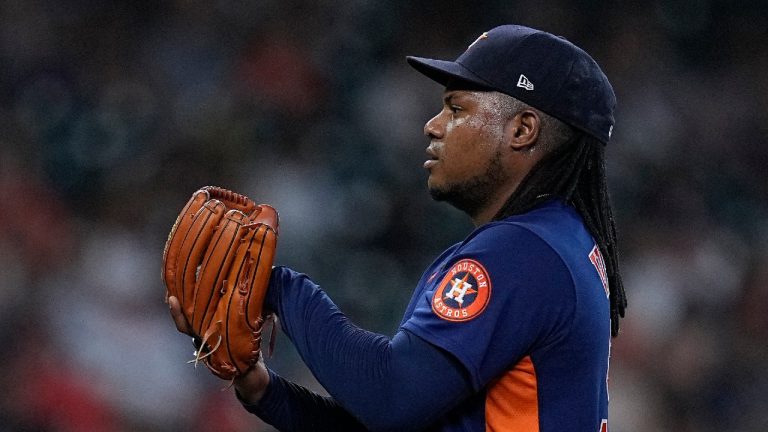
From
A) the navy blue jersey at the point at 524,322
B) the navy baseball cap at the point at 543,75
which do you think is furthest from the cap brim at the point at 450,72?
the navy blue jersey at the point at 524,322

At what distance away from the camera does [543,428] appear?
202cm

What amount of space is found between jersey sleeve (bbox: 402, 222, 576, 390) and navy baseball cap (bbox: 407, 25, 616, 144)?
293mm

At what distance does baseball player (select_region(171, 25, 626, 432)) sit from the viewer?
1.93 meters

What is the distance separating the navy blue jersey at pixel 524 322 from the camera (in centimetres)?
193

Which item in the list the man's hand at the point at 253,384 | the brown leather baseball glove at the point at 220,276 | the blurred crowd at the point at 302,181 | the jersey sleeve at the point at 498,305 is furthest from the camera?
the blurred crowd at the point at 302,181

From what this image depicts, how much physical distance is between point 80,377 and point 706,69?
4564 millimetres

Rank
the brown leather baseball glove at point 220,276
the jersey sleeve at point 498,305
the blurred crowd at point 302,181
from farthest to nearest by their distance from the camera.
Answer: the blurred crowd at point 302,181 → the brown leather baseball glove at point 220,276 → the jersey sleeve at point 498,305

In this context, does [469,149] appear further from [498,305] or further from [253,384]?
[253,384]

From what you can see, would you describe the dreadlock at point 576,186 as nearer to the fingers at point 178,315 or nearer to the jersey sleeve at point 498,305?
the jersey sleeve at point 498,305

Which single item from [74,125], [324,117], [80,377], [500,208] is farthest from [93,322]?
[500,208]

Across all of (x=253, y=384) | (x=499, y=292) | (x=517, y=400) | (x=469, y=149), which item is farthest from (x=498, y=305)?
(x=253, y=384)

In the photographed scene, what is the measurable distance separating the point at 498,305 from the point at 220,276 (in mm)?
548

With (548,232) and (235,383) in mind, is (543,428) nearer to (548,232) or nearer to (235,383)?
(548,232)

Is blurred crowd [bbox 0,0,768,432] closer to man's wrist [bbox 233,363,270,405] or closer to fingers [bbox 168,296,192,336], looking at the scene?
man's wrist [bbox 233,363,270,405]
